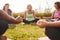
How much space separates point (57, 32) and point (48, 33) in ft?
0.43

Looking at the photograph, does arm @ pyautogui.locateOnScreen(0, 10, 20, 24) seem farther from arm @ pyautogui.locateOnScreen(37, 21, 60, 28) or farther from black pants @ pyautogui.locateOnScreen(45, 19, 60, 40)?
black pants @ pyautogui.locateOnScreen(45, 19, 60, 40)

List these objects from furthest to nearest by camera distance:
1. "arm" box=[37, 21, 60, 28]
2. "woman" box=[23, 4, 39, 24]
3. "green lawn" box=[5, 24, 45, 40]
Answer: "woman" box=[23, 4, 39, 24]
"green lawn" box=[5, 24, 45, 40]
"arm" box=[37, 21, 60, 28]

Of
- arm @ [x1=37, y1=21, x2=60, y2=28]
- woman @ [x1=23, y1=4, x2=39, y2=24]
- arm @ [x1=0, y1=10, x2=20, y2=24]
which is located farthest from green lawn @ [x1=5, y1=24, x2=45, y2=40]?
arm @ [x1=37, y1=21, x2=60, y2=28]

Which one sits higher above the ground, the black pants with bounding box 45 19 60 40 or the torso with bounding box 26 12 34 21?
the black pants with bounding box 45 19 60 40

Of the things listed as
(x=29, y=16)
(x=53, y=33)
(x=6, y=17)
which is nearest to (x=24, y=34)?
(x=29, y=16)

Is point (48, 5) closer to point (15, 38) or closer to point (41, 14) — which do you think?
point (41, 14)

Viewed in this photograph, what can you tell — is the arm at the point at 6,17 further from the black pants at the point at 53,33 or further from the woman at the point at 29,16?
the woman at the point at 29,16

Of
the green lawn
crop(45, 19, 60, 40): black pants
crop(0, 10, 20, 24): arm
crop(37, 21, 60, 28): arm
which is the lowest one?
the green lawn

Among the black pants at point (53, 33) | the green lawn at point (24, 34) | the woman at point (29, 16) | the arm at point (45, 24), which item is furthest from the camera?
→ the woman at point (29, 16)

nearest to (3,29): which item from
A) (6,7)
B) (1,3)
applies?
(6,7)

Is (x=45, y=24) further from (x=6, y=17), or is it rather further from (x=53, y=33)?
(x=53, y=33)

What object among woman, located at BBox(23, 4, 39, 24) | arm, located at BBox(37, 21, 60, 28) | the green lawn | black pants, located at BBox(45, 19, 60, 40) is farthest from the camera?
woman, located at BBox(23, 4, 39, 24)

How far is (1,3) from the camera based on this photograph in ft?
37.6

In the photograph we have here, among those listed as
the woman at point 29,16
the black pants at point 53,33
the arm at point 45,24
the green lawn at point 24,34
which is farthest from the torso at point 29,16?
the arm at point 45,24
